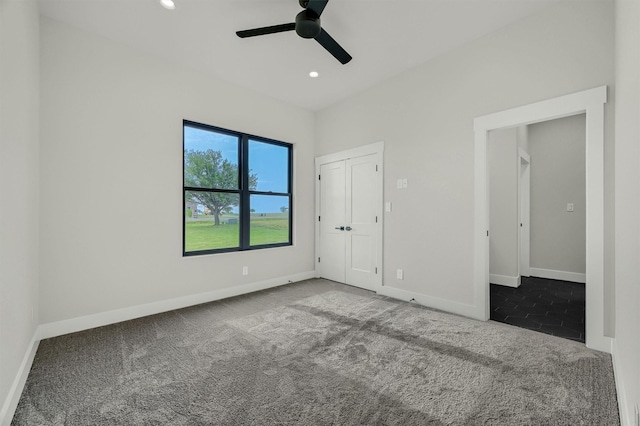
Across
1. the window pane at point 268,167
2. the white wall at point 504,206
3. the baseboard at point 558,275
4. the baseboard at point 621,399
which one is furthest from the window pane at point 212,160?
the baseboard at point 558,275

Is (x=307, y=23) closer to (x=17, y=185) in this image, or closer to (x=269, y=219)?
(x=17, y=185)

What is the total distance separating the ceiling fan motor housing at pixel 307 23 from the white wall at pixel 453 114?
180 cm

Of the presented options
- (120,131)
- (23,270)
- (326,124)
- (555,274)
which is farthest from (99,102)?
(555,274)

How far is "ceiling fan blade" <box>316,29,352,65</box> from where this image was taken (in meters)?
2.50

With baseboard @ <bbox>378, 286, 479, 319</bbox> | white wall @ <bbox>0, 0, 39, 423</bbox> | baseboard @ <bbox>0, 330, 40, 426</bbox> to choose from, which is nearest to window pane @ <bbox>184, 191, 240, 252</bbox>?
white wall @ <bbox>0, 0, 39, 423</bbox>

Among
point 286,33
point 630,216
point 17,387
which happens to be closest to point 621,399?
point 630,216

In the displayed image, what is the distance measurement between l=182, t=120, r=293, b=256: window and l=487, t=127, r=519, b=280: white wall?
11.4ft

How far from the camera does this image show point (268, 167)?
469 cm

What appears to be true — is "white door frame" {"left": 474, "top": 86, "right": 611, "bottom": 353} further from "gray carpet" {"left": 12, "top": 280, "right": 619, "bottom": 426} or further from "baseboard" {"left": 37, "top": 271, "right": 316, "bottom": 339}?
"baseboard" {"left": 37, "top": 271, "right": 316, "bottom": 339}

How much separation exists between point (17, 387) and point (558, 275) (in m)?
6.84

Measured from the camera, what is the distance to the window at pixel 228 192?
375 centimetres

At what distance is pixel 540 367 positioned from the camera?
6.77 feet

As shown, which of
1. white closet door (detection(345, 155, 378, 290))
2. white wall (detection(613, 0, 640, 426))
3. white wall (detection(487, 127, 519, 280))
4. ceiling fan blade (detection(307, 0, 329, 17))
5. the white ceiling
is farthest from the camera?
white wall (detection(487, 127, 519, 280))

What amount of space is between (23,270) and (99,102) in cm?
181
